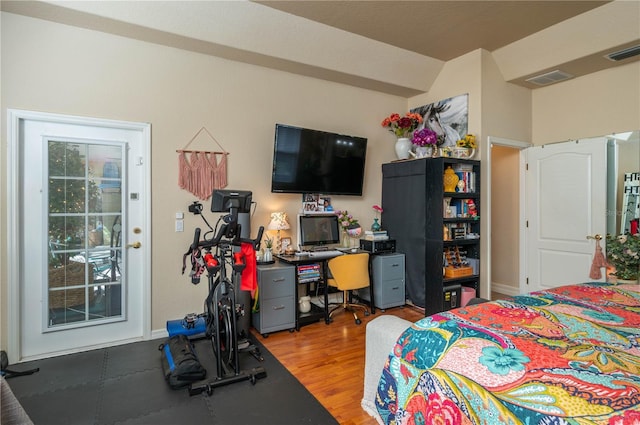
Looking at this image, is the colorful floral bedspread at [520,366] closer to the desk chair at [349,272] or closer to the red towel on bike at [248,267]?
the red towel on bike at [248,267]

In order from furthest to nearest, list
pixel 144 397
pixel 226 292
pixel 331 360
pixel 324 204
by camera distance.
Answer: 1. pixel 324 204
2. pixel 331 360
3. pixel 226 292
4. pixel 144 397

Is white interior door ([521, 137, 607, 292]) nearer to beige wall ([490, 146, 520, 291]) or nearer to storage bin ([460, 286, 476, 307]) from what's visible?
beige wall ([490, 146, 520, 291])

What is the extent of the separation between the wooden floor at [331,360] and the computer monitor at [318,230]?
91cm

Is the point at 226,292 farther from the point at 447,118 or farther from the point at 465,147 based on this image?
the point at 447,118

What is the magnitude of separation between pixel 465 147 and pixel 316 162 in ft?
5.90

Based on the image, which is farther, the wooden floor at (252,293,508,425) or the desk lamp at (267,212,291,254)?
the desk lamp at (267,212,291,254)

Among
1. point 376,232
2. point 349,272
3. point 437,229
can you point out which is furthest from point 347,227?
point 437,229

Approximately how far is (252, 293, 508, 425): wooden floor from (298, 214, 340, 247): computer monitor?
91 centimetres

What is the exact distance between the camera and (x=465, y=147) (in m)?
4.09

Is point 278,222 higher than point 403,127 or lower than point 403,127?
lower

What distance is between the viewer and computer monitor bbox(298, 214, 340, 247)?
13.5ft

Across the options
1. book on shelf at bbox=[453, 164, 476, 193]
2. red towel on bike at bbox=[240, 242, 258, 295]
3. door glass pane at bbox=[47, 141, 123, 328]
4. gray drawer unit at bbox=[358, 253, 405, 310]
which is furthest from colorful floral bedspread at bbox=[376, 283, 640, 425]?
door glass pane at bbox=[47, 141, 123, 328]

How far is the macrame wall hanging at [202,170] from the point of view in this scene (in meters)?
3.48

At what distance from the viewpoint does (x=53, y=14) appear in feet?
9.20
